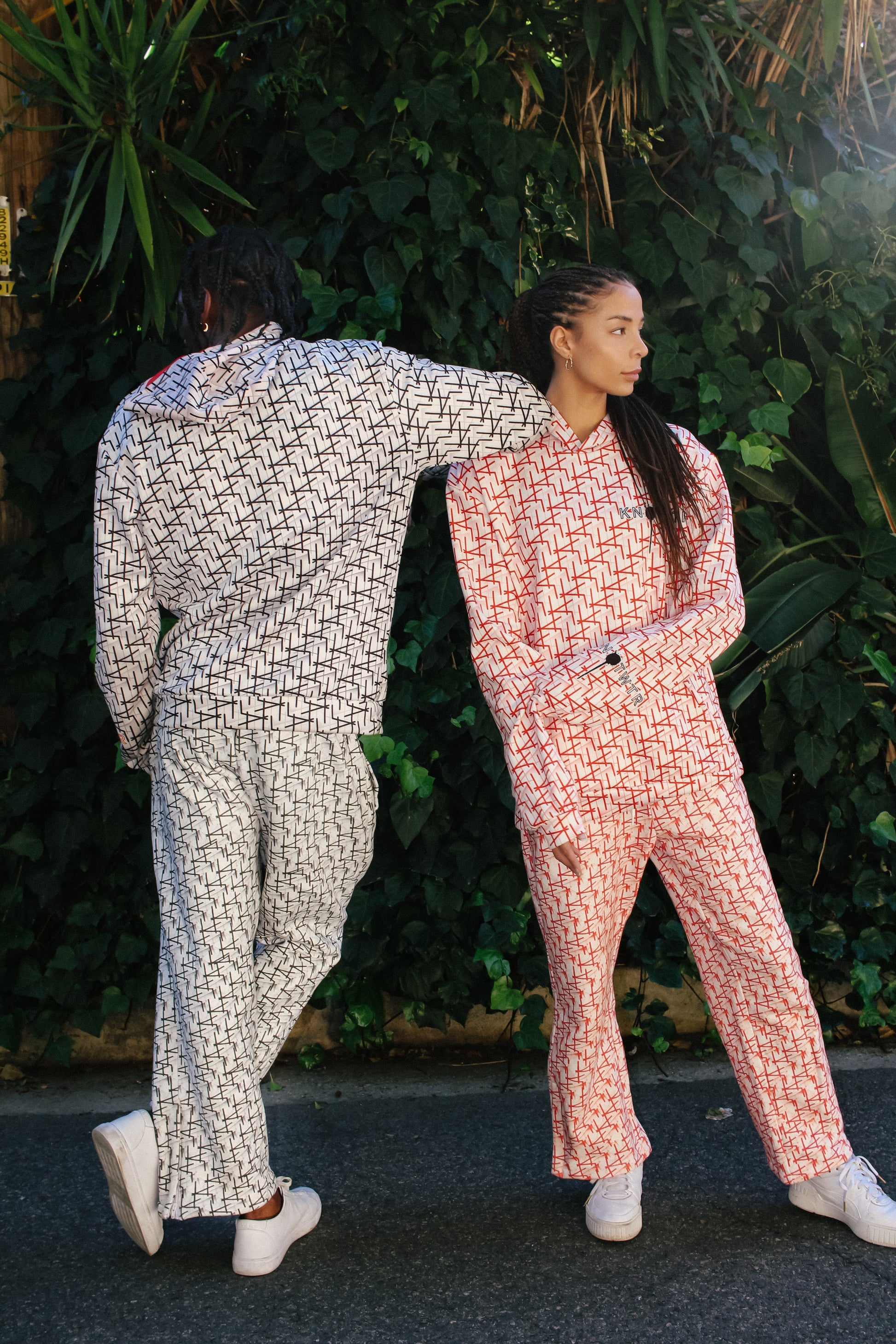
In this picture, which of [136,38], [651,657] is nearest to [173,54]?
[136,38]

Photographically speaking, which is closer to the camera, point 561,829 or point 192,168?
point 561,829

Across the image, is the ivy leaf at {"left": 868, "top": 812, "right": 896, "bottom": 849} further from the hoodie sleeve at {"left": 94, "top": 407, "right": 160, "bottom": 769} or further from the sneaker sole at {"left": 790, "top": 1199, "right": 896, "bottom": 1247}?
the hoodie sleeve at {"left": 94, "top": 407, "right": 160, "bottom": 769}

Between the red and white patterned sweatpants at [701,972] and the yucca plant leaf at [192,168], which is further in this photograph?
the yucca plant leaf at [192,168]

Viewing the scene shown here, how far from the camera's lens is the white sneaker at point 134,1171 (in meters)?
2.26

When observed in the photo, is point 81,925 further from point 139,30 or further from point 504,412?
point 139,30

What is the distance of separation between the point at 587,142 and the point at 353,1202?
9.02ft

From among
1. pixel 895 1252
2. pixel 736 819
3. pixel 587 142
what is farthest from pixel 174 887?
pixel 587 142

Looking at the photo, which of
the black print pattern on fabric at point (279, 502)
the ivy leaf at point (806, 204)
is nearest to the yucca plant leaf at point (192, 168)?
the black print pattern on fabric at point (279, 502)

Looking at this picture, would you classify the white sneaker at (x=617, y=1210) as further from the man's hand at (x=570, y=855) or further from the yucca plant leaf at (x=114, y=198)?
the yucca plant leaf at (x=114, y=198)

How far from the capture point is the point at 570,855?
2.25m

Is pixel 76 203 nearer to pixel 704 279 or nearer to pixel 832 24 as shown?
pixel 704 279

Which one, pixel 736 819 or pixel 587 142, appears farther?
pixel 587 142

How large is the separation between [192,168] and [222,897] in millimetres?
1839

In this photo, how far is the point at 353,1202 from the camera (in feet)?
8.77
